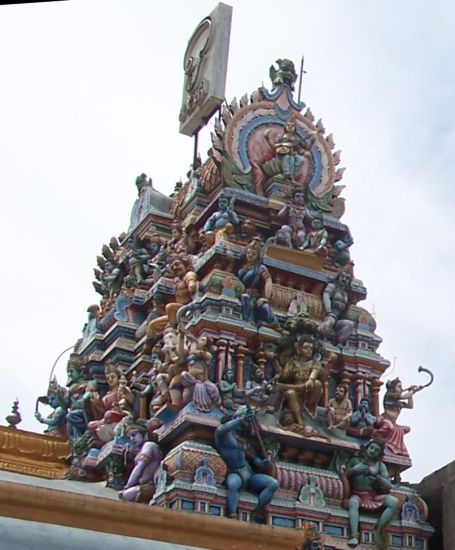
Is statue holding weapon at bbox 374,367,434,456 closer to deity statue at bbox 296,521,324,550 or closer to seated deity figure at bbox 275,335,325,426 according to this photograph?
seated deity figure at bbox 275,335,325,426

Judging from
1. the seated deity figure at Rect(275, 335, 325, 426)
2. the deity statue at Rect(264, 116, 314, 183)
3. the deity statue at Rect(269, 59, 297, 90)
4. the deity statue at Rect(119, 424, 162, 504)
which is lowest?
the deity statue at Rect(119, 424, 162, 504)

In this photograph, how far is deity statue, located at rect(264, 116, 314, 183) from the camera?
1692 centimetres

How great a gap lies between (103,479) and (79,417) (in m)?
1.66

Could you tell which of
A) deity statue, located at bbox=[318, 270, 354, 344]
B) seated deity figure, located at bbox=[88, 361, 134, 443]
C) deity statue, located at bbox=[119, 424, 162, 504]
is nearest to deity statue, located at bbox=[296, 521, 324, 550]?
deity statue, located at bbox=[119, 424, 162, 504]

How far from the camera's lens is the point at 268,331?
49.0 feet

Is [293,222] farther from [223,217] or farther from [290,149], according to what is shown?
[290,149]

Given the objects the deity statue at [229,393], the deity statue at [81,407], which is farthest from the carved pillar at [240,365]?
the deity statue at [81,407]

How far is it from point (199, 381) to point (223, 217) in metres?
3.47

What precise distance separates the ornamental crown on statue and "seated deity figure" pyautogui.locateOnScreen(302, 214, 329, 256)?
32 mm

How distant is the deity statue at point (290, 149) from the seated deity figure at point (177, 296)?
2.51 m

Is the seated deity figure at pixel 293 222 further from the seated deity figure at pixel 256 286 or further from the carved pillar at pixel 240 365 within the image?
the carved pillar at pixel 240 365

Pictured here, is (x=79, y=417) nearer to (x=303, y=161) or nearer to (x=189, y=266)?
(x=189, y=266)

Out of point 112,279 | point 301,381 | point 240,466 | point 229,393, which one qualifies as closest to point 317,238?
point 301,381

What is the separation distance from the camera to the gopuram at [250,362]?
43.9ft
